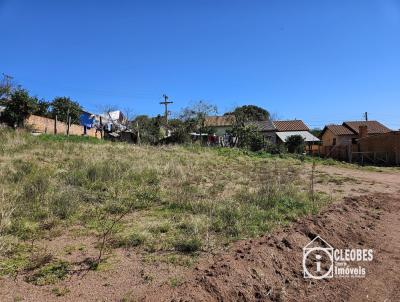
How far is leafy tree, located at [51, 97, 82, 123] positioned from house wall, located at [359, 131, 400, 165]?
28.0 m

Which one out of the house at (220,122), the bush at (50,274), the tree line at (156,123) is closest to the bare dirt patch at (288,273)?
the bush at (50,274)

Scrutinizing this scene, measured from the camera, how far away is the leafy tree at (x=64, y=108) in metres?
42.4

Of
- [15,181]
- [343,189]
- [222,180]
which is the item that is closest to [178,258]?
[15,181]

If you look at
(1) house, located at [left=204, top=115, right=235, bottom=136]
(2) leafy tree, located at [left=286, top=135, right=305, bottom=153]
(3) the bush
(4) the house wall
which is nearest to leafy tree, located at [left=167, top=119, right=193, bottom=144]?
(2) leafy tree, located at [left=286, top=135, right=305, bottom=153]

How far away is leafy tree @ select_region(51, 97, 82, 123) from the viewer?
139ft

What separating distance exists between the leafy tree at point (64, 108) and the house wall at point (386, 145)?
27998 mm

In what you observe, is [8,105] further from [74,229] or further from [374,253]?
[374,253]

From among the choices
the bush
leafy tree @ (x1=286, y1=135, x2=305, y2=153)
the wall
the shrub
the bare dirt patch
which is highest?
the wall

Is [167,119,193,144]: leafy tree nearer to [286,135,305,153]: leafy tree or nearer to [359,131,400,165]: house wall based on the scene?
[286,135,305,153]: leafy tree

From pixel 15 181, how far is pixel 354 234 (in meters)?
7.09

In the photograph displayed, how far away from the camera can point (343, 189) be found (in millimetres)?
12766

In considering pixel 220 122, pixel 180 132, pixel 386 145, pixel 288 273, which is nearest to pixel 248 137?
Result: pixel 180 132

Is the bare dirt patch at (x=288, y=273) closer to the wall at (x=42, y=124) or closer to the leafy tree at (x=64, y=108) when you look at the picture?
the wall at (x=42, y=124)

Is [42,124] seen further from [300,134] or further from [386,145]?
[300,134]
